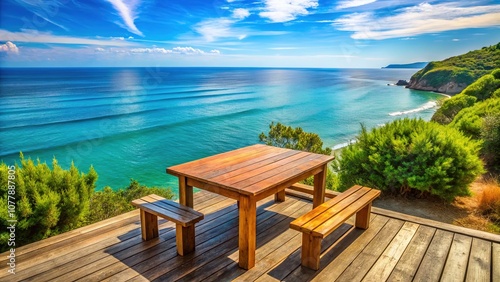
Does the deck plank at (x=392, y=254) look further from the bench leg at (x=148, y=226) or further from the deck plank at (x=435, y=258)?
the bench leg at (x=148, y=226)

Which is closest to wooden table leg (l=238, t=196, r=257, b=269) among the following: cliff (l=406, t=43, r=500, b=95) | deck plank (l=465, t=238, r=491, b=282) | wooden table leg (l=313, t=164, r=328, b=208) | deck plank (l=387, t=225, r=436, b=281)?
deck plank (l=387, t=225, r=436, b=281)

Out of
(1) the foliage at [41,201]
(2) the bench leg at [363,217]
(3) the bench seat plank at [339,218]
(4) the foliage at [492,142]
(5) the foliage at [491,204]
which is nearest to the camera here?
(3) the bench seat plank at [339,218]

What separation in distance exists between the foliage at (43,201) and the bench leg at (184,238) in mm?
1621

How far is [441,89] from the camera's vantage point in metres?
48.0

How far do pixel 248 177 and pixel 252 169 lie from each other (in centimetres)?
27

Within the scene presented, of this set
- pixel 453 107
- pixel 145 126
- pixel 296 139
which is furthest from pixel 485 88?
pixel 145 126

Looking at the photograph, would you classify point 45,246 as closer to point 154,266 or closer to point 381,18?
point 154,266

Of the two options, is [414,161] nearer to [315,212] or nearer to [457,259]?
[457,259]

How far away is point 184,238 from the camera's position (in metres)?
2.69

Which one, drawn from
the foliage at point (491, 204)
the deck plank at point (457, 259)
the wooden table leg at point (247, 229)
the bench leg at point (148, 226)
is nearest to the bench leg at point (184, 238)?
the bench leg at point (148, 226)

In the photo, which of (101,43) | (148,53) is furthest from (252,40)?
(101,43)

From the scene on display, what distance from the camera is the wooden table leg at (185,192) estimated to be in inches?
112

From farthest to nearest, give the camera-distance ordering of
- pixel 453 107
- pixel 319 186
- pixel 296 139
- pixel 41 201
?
pixel 453 107 < pixel 296 139 < pixel 319 186 < pixel 41 201

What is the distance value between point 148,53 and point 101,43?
10.2 metres
